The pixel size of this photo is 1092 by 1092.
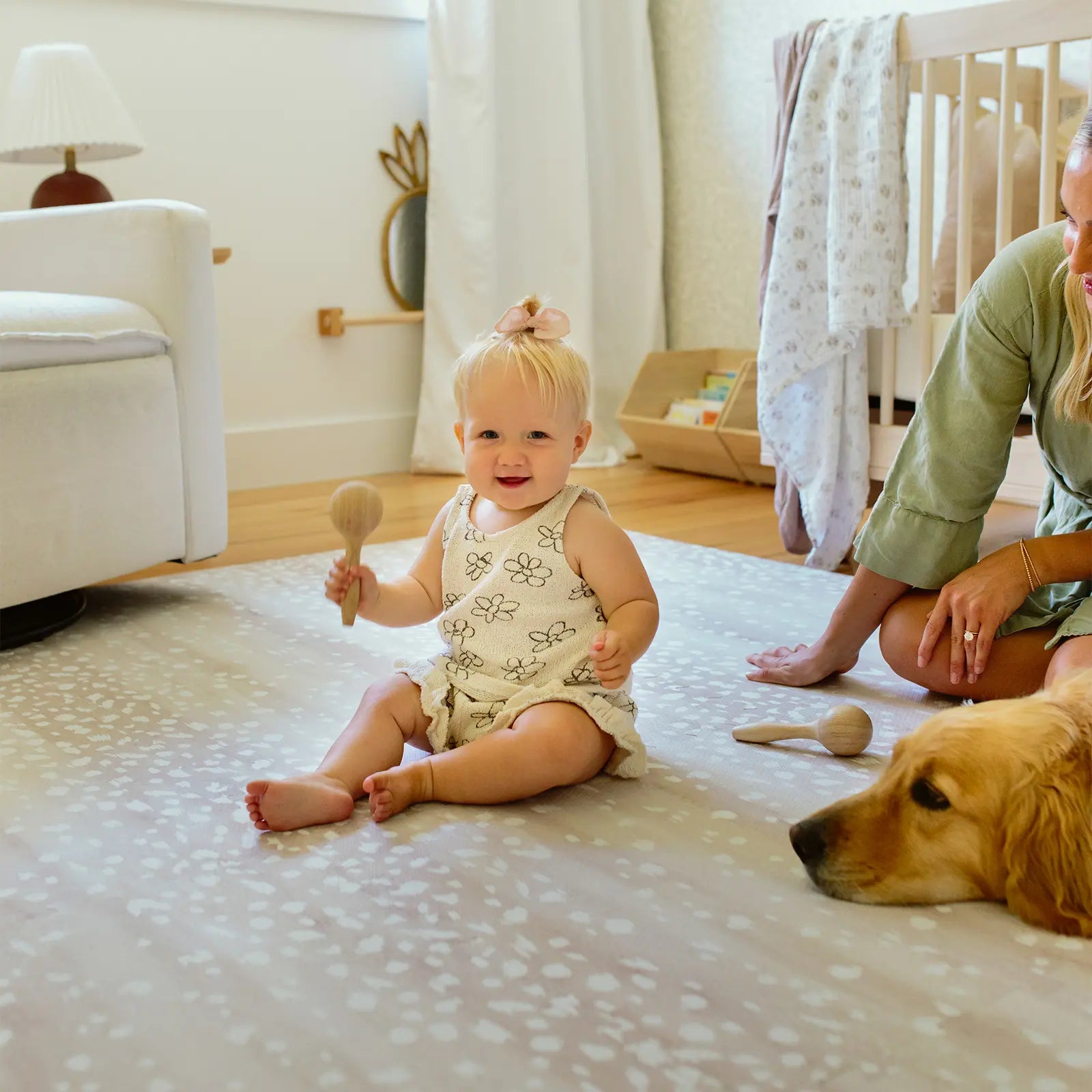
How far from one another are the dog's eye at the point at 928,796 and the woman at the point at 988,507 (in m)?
0.38

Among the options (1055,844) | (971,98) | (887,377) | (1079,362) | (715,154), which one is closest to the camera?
(1055,844)

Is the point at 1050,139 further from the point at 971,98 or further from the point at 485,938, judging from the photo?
the point at 485,938

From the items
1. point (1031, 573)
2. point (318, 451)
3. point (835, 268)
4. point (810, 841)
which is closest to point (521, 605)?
point (810, 841)

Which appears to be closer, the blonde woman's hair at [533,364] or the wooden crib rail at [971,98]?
the blonde woman's hair at [533,364]

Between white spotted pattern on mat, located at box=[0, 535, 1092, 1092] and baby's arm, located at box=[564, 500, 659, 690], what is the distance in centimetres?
16

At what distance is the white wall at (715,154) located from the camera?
11.0 feet

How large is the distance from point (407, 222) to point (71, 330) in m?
1.72

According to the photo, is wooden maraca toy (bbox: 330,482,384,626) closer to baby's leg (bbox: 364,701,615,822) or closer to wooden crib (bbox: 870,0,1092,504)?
baby's leg (bbox: 364,701,615,822)

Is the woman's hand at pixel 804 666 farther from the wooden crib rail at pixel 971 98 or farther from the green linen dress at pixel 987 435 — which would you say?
the wooden crib rail at pixel 971 98

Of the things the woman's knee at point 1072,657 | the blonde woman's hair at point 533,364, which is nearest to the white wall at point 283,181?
the blonde woman's hair at point 533,364

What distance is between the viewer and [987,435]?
1.43 meters

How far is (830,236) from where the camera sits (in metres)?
2.24

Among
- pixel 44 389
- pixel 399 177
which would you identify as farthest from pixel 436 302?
pixel 44 389

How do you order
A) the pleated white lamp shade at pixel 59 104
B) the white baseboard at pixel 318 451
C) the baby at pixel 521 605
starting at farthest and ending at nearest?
the white baseboard at pixel 318 451 → the pleated white lamp shade at pixel 59 104 → the baby at pixel 521 605
